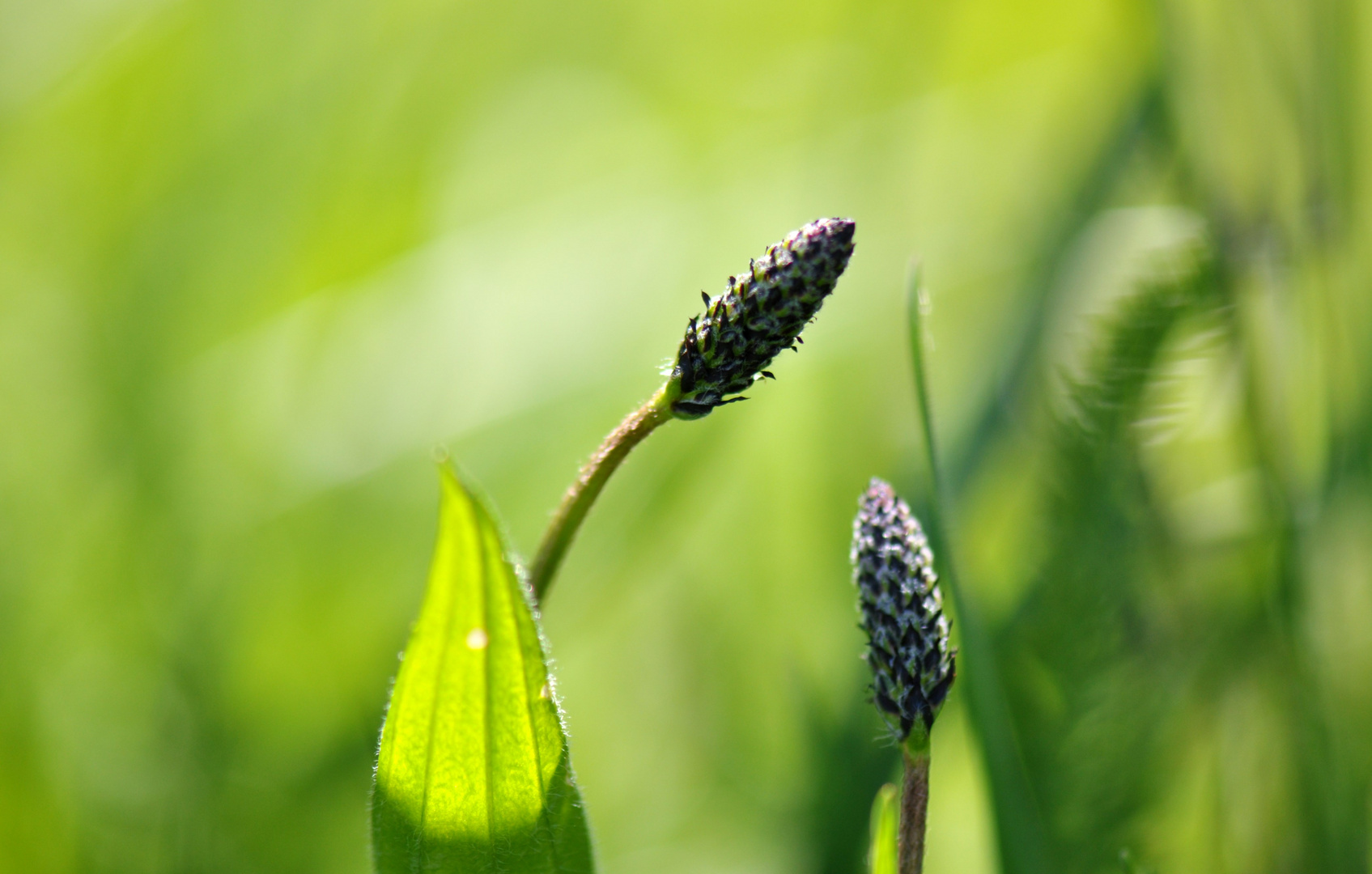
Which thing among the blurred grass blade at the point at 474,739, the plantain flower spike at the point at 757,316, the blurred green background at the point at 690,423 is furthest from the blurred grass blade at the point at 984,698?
the blurred grass blade at the point at 474,739

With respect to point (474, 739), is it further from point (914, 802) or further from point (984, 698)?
point (984, 698)

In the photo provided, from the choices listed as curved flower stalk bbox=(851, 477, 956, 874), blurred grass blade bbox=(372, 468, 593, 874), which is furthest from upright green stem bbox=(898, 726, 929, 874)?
blurred grass blade bbox=(372, 468, 593, 874)

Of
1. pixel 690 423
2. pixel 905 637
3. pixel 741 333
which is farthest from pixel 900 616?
pixel 690 423

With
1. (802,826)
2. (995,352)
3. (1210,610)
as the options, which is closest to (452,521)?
(802,826)

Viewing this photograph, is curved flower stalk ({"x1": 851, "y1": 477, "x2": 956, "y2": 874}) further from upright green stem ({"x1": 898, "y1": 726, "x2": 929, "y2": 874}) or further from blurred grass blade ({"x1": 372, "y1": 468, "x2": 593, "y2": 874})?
blurred grass blade ({"x1": 372, "y1": 468, "x2": 593, "y2": 874})

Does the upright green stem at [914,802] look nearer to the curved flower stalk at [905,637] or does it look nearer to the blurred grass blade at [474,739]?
the curved flower stalk at [905,637]

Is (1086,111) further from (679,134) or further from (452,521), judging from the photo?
(452,521)
